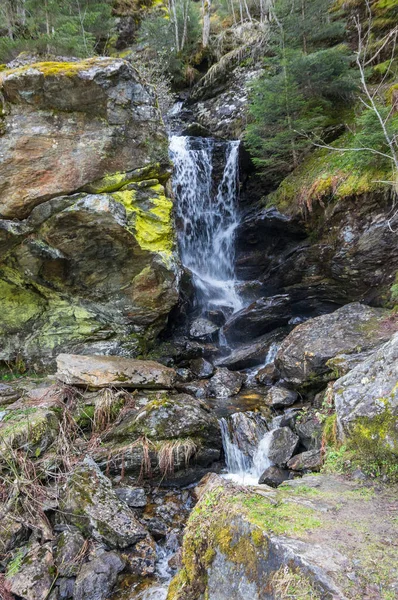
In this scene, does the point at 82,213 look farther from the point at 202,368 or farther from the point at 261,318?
the point at 261,318

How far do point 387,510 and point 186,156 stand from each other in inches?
494

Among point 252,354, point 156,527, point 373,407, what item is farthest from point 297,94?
point 156,527

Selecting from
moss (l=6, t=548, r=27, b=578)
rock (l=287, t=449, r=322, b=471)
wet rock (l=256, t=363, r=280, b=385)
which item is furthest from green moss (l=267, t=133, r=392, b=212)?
moss (l=6, t=548, r=27, b=578)

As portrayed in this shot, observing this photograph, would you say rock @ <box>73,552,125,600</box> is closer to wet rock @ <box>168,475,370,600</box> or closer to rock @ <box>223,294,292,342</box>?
wet rock @ <box>168,475,370,600</box>

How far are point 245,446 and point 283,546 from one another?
4.10m

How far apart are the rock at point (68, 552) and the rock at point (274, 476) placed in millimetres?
2519

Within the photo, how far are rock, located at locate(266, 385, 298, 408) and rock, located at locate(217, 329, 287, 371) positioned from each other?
1.85 metres

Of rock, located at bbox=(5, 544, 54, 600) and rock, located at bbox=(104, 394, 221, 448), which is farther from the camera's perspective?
rock, located at bbox=(104, 394, 221, 448)

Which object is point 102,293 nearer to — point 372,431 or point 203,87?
point 372,431

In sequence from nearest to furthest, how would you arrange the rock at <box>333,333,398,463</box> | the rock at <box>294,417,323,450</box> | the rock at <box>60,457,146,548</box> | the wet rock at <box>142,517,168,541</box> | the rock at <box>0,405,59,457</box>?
the rock at <box>333,333,398,463</box>
the rock at <box>60,457,146,548</box>
the wet rock at <box>142,517,168,541</box>
the rock at <box>294,417,323,450</box>
the rock at <box>0,405,59,457</box>

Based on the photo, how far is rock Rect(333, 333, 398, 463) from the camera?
2.99 metres

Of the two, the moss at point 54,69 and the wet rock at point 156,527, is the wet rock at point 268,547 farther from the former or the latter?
the moss at point 54,69

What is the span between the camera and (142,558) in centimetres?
409

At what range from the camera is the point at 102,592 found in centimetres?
369
